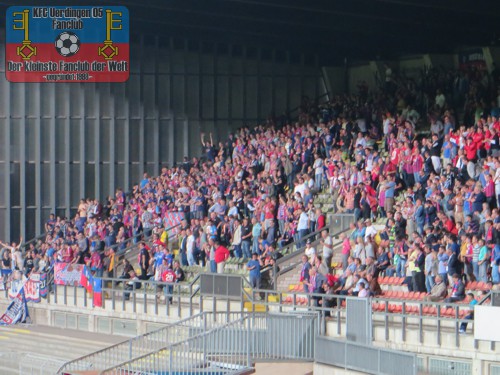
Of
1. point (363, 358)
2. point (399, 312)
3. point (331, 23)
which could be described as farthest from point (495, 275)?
point (331, 23)

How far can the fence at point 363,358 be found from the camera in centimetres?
2198

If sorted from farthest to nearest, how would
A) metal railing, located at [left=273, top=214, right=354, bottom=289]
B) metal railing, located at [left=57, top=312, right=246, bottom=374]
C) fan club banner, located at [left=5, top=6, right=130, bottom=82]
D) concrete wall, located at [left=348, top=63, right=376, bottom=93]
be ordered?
fan club banner, located at [left=5, top=6, right=130, bottom=82] < concrete wall, located at [left=348, top=63, right=376, bottom=93] < metal railing, located at [left=273, top=214, right=354, bottom=289] < metal railing, located at [left=57, top=312, right=246, bottom=374]

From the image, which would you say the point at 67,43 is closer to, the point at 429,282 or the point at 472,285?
the point at 429,282

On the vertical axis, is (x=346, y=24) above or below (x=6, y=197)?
above

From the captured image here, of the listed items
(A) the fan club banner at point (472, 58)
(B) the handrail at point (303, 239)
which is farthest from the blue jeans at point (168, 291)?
(A) the fan club banner at point (472, 58)

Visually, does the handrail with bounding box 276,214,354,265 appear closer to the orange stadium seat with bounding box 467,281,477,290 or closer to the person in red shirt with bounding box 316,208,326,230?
the person in red shirt with bounding box 316,208,326,230

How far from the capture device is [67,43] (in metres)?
48.4

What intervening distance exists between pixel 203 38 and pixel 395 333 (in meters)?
Result: 25.8

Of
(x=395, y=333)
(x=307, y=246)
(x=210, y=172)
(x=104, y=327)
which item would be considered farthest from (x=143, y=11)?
(x=395, y=333)

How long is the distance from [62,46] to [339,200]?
1889 cm

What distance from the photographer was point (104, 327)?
36531 mm

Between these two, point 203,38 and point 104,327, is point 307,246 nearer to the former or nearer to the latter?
point 104,327

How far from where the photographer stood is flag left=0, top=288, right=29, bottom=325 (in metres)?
38.8

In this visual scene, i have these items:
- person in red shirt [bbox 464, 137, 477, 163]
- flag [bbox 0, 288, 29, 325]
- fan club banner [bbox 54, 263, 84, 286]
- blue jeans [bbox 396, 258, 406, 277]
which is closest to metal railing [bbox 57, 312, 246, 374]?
blue jeans [bbox 396, 258, 406, 277]
